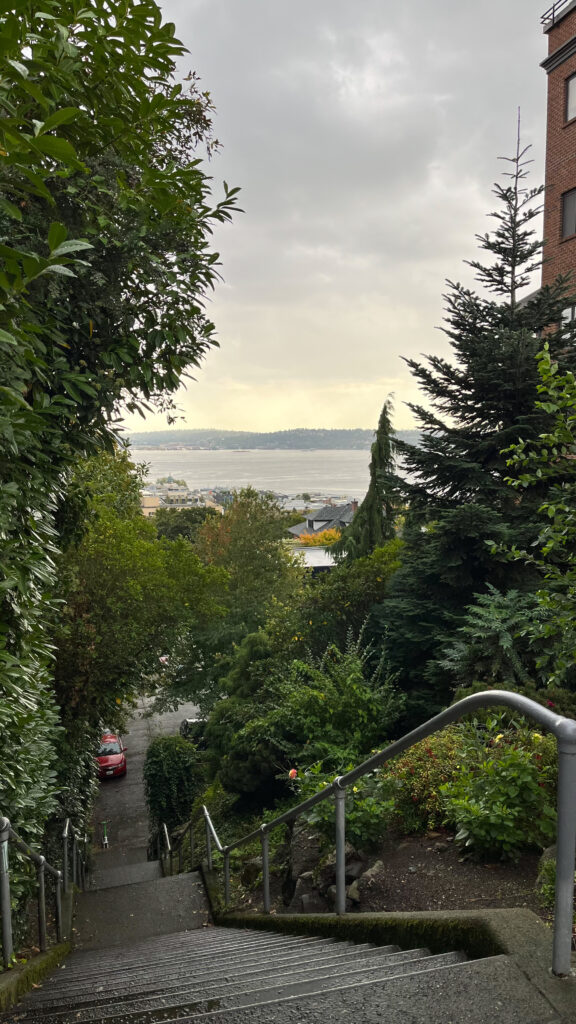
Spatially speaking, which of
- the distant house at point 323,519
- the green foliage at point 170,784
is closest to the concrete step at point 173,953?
the green foliage at point 170,784

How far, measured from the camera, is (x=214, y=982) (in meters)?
2.79

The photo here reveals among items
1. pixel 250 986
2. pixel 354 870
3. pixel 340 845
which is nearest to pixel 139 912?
pixel 354 870

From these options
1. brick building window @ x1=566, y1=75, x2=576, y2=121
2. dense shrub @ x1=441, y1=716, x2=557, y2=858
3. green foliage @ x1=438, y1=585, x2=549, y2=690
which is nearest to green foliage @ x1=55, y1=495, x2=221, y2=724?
green foliage @ x1=438, y1=585, x2=549, y2=690

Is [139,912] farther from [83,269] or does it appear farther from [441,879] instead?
[83,269]

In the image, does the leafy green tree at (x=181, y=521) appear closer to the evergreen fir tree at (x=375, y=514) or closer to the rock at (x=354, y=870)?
the evergreen fir tree at (x=375, y=514)

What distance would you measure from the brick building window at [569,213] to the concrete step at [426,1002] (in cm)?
2076

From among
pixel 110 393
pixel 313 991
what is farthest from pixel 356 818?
pixel 110 393

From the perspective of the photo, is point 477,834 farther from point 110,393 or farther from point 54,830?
point 54,830

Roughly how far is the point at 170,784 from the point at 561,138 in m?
22.6

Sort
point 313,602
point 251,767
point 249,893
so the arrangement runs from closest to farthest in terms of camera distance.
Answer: point 249,893
point 251,767
point 313,602

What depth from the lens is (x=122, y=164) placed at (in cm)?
385

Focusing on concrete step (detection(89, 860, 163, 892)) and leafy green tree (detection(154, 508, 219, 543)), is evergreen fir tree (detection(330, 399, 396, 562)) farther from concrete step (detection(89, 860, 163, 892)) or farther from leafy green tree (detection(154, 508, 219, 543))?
leafy green tree (detection(154, 508, 219, 543))

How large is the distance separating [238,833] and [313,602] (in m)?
4.87

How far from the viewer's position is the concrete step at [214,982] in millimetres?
2434
